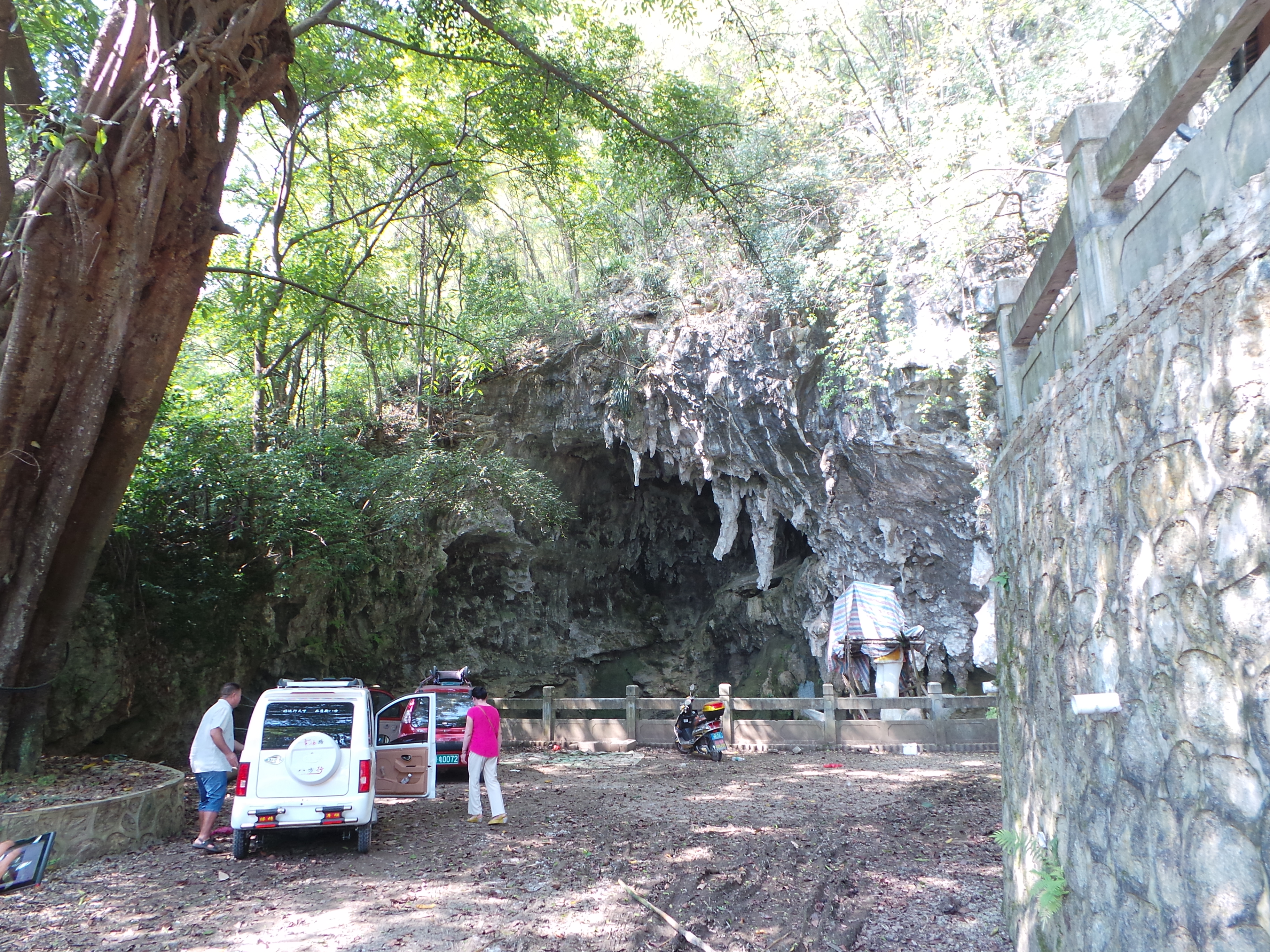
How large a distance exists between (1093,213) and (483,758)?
6656mm

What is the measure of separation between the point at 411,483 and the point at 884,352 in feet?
30.7

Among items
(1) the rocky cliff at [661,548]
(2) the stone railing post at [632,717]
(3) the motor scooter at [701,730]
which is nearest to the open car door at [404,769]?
(1) the rocky cliff at [661,548]

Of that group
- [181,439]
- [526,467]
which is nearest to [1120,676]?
[181,439]

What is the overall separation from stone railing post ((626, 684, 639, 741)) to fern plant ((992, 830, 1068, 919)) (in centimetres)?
976

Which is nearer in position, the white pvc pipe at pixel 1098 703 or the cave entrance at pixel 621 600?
the white pvc pipe at pixel 1098 703

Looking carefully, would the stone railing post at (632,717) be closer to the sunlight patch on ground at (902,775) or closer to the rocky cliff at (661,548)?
the sunlight patch on ground at (902,775)

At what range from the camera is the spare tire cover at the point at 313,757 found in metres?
6.07

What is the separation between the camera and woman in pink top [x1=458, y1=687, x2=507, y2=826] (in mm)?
7301

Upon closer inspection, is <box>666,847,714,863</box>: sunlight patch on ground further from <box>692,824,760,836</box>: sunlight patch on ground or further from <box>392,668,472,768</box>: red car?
<box>392,668,472,768</box>: red car

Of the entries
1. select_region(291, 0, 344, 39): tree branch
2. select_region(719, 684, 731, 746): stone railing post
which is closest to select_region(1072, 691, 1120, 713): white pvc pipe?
select_region(291, 0, 344, 39): tree branch

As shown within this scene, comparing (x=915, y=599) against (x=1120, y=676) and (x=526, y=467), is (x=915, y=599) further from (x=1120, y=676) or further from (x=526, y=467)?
(x=1120, y=676)

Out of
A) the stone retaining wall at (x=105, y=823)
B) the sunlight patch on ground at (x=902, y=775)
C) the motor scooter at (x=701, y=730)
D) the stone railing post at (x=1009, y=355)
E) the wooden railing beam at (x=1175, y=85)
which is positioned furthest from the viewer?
the motor scooter at (x=701, y=730)

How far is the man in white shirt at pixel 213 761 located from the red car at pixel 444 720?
320cm

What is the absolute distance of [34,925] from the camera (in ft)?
15.2
